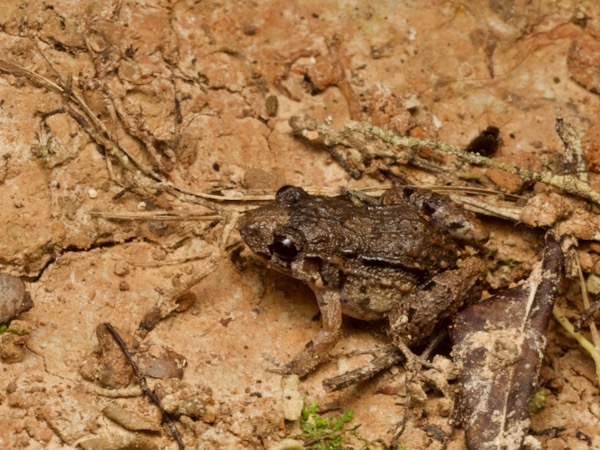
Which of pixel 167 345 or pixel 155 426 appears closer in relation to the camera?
pixel 155 426

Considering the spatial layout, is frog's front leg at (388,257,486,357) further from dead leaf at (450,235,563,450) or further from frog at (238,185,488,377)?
dead leaf at (450,235,563,450)

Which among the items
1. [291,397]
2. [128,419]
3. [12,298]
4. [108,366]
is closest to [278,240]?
[291,397]

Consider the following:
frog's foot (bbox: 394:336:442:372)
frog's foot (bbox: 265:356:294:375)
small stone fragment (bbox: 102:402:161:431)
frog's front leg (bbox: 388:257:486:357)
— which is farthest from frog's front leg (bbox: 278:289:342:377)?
small stone fragment (bbox: 102:402:161:431)

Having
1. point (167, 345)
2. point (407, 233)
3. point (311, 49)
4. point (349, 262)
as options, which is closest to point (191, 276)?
point (167, 345)

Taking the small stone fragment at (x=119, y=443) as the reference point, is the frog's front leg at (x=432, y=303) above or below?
above

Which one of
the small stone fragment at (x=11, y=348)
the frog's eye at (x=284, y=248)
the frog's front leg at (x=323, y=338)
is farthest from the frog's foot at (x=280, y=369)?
the small stone fragment at (x=11, y=348)

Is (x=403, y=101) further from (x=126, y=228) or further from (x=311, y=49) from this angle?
(x=126, y=228)

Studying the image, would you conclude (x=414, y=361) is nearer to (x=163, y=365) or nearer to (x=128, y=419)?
(x=163, y=365)

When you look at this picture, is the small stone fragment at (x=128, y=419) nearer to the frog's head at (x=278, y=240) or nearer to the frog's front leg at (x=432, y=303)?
the frog's head at (x=278, y=240)
